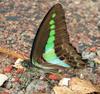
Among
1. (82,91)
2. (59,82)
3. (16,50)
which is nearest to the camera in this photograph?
(82,91)

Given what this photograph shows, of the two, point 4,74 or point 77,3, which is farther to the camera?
point 77,3

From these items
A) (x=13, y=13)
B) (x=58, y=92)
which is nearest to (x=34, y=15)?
(x=13, y=13)

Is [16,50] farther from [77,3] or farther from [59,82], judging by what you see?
[77,3]

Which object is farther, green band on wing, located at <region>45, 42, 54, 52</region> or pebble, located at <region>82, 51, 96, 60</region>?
pebble, located at <region>82, 51, 96, 60</region>

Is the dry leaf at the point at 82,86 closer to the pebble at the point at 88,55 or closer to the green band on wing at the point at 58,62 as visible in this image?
the green band on wing at the point at 58,62

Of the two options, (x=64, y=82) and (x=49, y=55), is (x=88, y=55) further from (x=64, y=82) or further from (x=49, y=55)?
(x=49, y=55)

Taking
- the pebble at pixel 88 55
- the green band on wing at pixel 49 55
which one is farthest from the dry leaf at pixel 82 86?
the pebble at pixel 88 55

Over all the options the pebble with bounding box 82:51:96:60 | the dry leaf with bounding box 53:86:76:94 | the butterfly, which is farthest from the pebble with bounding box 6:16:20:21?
the dry leaf with bounding box 53:86:76:94

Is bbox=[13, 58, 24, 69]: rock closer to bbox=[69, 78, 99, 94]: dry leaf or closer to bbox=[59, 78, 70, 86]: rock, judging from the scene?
bbox=[59, 78, 70, 86]: rock
